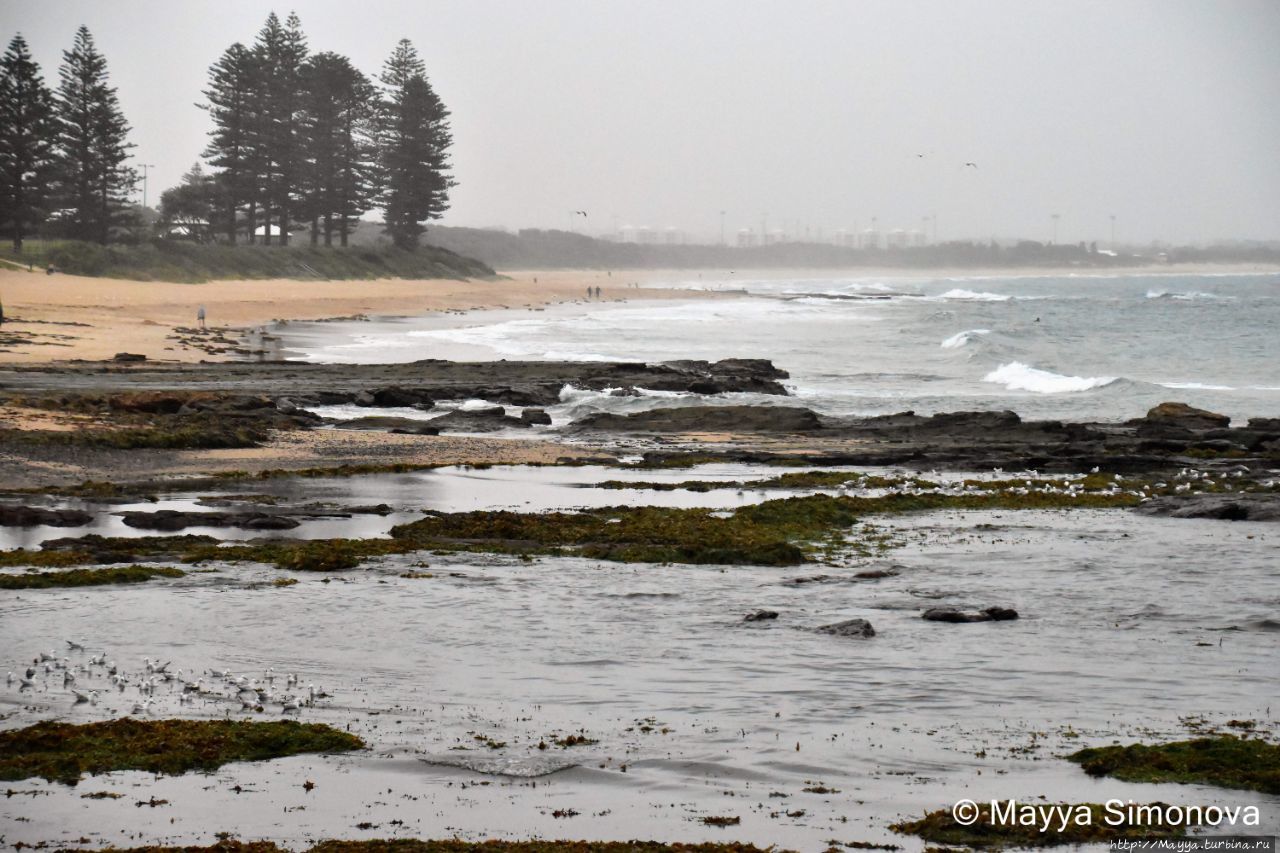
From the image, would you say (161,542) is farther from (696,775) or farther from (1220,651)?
(1220,651)

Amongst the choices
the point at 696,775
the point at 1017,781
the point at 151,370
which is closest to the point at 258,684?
the point at 696,775

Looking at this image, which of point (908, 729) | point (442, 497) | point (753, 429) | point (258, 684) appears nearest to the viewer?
point (908, 729)

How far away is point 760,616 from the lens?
1122 cm

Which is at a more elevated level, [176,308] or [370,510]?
[176,308]

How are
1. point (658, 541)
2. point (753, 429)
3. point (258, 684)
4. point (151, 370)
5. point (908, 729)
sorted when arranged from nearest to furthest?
point (908, 729), point (258, 684), point (658, 541), point (753, 429), point (151, 370)

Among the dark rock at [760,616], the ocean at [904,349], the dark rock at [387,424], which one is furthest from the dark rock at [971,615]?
the ocean at [904,349]

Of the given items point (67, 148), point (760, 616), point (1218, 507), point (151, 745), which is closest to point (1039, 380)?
point (1218, 507)

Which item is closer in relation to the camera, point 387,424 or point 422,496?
point 422,496

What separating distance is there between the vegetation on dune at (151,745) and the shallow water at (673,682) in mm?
193

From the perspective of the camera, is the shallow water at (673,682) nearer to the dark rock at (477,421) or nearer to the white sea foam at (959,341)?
the dark rock at (477,421)

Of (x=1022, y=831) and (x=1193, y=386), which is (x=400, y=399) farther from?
(x=1193, y=386)

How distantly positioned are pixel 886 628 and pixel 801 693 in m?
2.17

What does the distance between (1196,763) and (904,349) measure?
4524 centimetres

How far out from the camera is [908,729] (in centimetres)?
837
